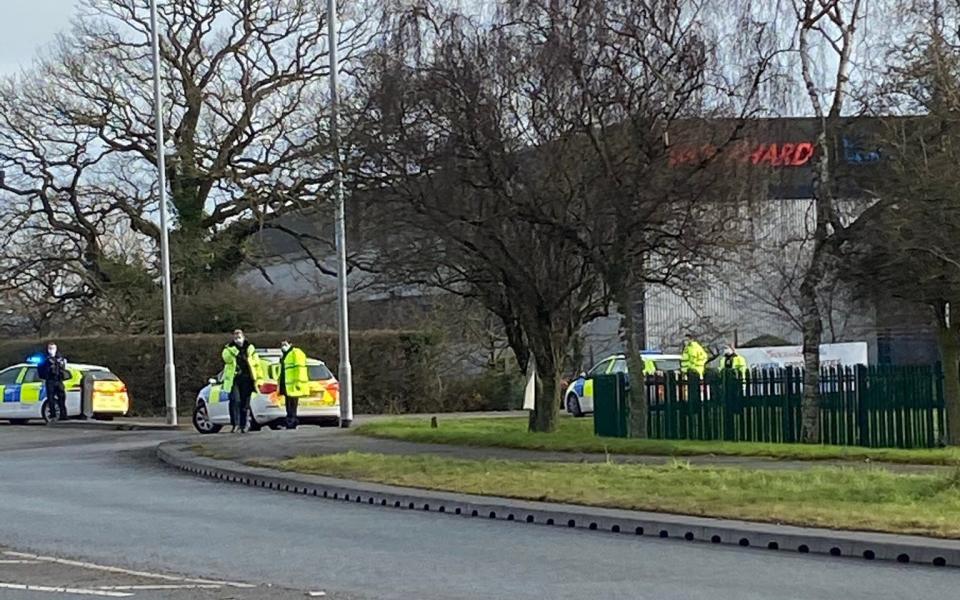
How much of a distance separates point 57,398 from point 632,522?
2430 cm

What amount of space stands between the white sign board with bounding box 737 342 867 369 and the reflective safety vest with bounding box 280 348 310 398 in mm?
16447

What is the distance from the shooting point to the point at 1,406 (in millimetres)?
35812

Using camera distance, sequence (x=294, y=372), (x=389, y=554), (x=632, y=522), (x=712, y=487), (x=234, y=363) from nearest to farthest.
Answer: (x=389, y=554), (x=632, y=522), (x=712, y=487), (x=234, y=363), (x=294, y=372)

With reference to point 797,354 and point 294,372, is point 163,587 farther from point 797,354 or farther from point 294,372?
point 797,354

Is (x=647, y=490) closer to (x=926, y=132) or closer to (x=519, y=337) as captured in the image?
(x=926, y=132)

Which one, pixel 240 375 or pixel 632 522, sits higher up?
pixel 240 375

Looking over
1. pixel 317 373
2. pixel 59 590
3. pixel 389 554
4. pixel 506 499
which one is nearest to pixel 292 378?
pixel 317 373

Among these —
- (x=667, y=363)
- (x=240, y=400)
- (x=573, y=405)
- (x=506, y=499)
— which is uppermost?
(x=667, y=363)

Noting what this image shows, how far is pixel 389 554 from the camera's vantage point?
1220 cm

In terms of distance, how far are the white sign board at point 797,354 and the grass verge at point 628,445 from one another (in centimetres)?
1655

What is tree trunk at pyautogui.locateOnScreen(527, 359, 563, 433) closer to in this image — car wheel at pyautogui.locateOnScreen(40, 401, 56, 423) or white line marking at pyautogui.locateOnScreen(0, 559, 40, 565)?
white line marking at pyautogui.locateOnScreen(0, 559, 40, 565)

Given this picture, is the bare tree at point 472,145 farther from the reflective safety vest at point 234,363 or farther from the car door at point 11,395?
the car door at point 11,395

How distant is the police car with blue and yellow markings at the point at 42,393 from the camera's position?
35.5m

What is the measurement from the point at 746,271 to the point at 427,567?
16.9m
